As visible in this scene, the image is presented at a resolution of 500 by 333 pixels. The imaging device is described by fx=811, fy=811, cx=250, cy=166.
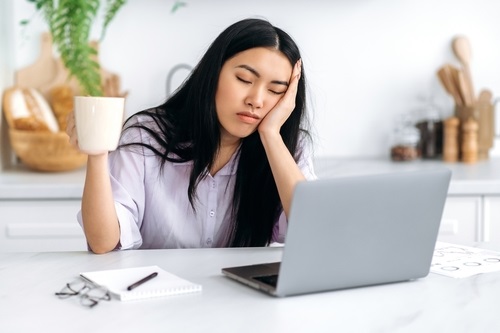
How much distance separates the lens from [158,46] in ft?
10.9

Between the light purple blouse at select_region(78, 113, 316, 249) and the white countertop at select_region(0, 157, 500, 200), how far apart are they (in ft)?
2.65

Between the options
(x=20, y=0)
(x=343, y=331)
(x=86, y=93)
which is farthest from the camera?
(x=20, y=0)

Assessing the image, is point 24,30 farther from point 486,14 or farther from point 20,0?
point 486,14

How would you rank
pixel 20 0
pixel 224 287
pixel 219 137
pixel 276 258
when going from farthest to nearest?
pixel 20 0, pixel 219 137, pixel 276 258, pixel 224 287

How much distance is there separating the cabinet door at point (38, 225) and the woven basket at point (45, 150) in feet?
0.81

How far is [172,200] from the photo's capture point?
1.98m

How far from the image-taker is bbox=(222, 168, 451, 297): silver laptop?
4.15 feet

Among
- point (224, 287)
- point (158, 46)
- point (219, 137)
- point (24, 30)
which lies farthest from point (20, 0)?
point (224, 287)

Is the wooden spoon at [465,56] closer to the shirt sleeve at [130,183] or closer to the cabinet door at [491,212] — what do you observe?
the cabinet door at [491,212]

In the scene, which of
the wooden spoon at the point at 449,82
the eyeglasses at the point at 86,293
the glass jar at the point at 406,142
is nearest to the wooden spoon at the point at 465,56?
the wooden spoon at the point at 449,82

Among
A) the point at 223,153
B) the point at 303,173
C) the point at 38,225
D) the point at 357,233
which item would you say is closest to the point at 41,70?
the point at 38,225

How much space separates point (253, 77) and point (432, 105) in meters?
1.70

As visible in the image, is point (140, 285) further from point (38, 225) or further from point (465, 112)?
point (465, 112)

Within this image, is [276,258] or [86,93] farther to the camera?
[86,93]
